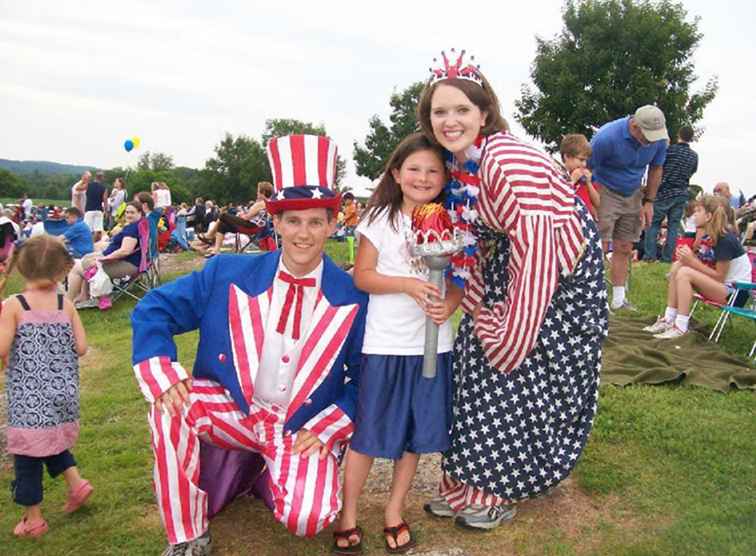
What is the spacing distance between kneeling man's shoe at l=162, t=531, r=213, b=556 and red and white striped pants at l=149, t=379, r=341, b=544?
79 mm

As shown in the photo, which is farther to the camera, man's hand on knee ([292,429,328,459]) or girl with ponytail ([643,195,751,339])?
girl with ponytail ([643,195,751,339])

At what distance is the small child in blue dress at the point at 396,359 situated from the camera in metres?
2.76

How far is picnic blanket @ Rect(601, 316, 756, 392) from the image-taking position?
5.16 metres

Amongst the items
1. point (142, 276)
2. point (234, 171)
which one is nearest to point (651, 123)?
point (142, 276)

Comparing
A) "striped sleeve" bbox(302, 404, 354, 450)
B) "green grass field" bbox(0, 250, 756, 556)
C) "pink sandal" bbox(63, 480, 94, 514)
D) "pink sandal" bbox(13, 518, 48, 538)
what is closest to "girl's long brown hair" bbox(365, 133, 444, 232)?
"striped sleeve" bbox(302, 404, 354, 450)

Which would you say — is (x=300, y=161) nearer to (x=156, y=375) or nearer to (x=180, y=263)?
(x=156, y=375)

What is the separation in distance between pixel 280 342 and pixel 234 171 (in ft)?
229

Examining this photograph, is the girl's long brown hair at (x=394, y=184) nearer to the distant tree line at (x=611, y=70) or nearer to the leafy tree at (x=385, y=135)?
the distant tree line at (x=611, y=70)

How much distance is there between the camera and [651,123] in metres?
6.64

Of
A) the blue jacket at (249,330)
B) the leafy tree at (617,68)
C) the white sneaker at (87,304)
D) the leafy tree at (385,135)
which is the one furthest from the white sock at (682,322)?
the leafy tree at (385,135)

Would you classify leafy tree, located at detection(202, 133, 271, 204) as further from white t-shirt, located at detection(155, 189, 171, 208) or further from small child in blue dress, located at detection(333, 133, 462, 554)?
small child in blue dress, located at detection(333, 133, 462, 554)

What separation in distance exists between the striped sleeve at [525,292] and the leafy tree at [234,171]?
2618 inches

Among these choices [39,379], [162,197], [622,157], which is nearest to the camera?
[39,379]

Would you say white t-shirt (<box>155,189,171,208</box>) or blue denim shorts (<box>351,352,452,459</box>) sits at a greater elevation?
white t-shirt (<box>155,189,171,208</box>)
